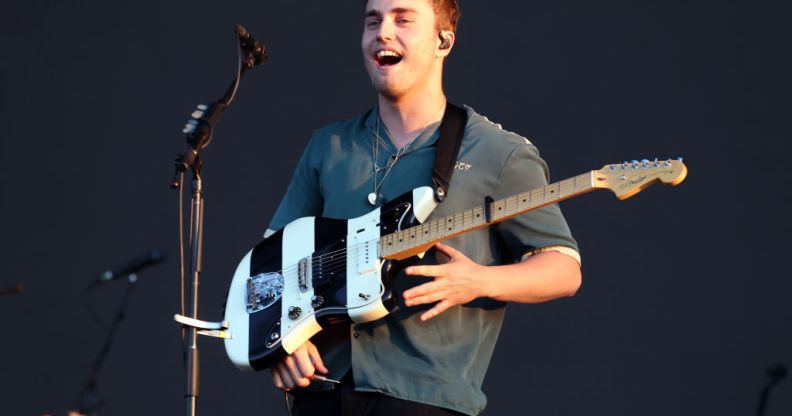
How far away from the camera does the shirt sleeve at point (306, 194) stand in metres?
3.07

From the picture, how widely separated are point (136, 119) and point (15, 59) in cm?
56

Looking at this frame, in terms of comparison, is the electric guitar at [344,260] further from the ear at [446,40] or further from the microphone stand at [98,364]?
the microphone stand at [98,364]

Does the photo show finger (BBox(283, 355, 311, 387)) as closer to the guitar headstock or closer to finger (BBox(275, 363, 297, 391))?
finger (BBox(275, 363, 297, 391))

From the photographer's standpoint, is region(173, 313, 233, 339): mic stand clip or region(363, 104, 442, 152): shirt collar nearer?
region(173, 313, 233, 339): mic stand clip

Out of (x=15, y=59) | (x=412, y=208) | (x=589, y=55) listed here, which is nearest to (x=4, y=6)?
(x=15, y=59)

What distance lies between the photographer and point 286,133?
4.75 metres

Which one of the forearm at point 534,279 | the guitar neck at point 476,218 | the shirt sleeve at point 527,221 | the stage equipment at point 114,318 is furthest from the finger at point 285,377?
the stage equipment at point 114,318

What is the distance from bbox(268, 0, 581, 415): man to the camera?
2.60 meters

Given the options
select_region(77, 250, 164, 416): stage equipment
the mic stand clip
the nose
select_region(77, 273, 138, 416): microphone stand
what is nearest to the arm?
the mic stand clip

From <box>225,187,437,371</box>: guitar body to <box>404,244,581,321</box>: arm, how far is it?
0.13 m

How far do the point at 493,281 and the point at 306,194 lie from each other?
0.71m

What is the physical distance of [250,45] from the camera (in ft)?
9.82

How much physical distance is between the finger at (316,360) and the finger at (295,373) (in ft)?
0.13

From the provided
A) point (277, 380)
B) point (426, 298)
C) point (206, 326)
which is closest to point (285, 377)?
point (277, 380)
